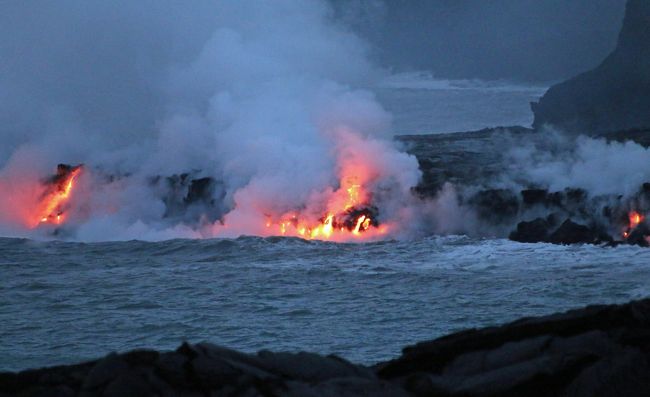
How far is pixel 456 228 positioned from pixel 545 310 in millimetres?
8213

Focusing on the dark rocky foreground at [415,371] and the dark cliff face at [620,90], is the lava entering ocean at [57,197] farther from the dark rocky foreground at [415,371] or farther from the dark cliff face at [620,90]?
the dark rocky foreground at [415,371]

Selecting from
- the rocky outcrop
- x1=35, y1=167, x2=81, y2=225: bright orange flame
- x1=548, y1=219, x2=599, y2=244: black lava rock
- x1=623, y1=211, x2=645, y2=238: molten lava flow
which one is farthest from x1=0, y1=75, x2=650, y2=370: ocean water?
x1=35, y1=167, x2=81, y2=225: bright orange flame

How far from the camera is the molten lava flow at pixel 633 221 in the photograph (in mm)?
22222

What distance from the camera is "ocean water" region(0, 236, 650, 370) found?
1487 centimetres

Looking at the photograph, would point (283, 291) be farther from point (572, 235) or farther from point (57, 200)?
point (57, 200)

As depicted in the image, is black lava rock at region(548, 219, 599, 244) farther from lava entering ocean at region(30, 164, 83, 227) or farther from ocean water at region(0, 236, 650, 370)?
lava entering ocean at region(30, 164, 83, 227)

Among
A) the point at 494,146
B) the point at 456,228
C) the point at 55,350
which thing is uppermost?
the point at 494,146

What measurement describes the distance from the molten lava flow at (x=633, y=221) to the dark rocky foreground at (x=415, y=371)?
14080 mm

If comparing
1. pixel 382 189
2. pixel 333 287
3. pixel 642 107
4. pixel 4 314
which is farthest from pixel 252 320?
pixel 642 107

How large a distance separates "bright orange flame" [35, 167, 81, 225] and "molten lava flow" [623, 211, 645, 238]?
530 inches

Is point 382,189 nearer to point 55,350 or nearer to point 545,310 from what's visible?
point 545,310

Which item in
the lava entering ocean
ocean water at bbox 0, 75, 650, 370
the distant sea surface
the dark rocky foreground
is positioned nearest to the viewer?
the dark rocky foreground

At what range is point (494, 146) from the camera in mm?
32344

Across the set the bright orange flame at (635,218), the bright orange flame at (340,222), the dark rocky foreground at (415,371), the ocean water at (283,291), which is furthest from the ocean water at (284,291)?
the dark rocky foreground at (415,371)
